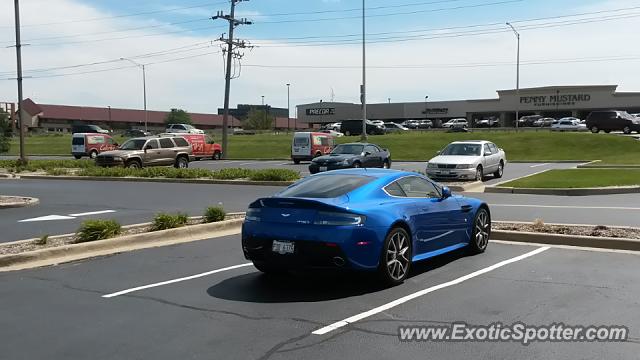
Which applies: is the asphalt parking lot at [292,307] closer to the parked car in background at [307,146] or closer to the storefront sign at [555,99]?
the parked car in background at [307,146]

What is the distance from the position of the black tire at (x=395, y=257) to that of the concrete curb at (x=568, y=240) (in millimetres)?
3563

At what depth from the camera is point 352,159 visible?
25.8 m

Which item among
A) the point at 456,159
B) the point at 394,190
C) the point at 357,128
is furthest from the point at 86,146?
the point at 394,190


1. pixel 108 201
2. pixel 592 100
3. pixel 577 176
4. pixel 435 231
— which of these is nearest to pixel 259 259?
pixel 435 231

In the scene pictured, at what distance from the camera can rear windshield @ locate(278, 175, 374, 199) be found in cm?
753

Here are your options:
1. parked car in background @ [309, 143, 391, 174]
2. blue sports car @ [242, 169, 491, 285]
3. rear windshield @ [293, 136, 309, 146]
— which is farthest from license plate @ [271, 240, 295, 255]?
rear windshield @ [293, 136, 309, 146]

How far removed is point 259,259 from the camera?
7.41m

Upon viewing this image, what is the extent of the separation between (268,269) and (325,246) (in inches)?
45.3

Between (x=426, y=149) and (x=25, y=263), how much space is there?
40545 mm

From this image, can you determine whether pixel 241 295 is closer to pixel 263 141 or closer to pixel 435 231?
pixel 435 231

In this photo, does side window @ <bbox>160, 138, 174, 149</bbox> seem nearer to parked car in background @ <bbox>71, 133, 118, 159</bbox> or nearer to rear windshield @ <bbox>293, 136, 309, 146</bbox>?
rear windshield @ <bbox>293, 136, 309, 146</bbox>

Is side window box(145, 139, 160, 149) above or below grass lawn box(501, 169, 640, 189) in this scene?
above

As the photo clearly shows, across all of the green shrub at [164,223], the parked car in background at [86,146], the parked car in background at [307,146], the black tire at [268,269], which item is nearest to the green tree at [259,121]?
the parked car in background at [86,146]

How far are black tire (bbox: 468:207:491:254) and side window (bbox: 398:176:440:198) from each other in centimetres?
104
